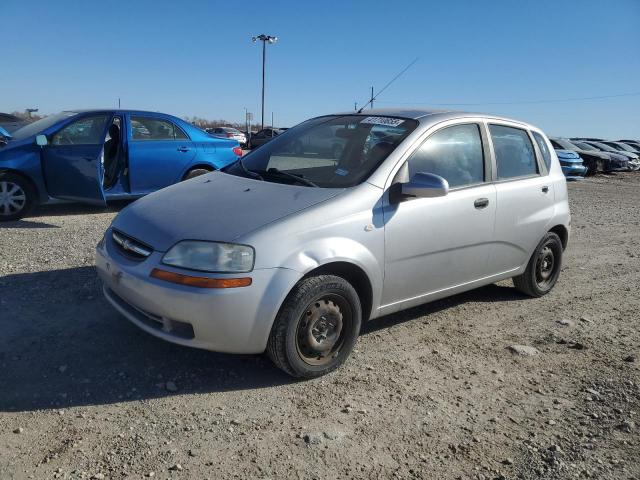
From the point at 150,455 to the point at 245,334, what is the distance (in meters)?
0.78

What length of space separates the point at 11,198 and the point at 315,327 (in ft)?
18.4

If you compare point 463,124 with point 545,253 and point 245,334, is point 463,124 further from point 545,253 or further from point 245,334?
point 245,334

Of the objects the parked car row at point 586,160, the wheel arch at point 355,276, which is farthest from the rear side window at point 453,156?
the parked car row at point 586,160

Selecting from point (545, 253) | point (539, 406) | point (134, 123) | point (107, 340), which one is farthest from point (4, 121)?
point (539, 406)

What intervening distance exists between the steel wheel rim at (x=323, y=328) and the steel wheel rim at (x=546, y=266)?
8.04 ft

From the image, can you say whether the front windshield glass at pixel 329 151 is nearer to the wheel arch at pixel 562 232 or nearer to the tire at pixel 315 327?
the tire at pixel 315 327

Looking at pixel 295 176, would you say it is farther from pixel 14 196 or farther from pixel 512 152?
pixel 14 196

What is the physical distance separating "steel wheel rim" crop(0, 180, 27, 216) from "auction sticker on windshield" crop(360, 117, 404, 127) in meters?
5.16

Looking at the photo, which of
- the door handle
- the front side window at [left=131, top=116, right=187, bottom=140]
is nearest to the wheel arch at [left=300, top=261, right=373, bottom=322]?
the door handle

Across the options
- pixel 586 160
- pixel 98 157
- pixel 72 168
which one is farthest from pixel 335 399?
pixel 586 160

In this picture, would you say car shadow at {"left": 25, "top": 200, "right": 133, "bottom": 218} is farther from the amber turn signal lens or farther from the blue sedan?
the amber turn signal lens

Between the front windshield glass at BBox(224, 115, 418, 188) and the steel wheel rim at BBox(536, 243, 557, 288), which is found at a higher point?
the front windshield glass at BBox(224, 115, 418, 188)

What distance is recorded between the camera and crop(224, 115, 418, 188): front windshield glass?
147 inches

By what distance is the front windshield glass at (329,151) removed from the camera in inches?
147
